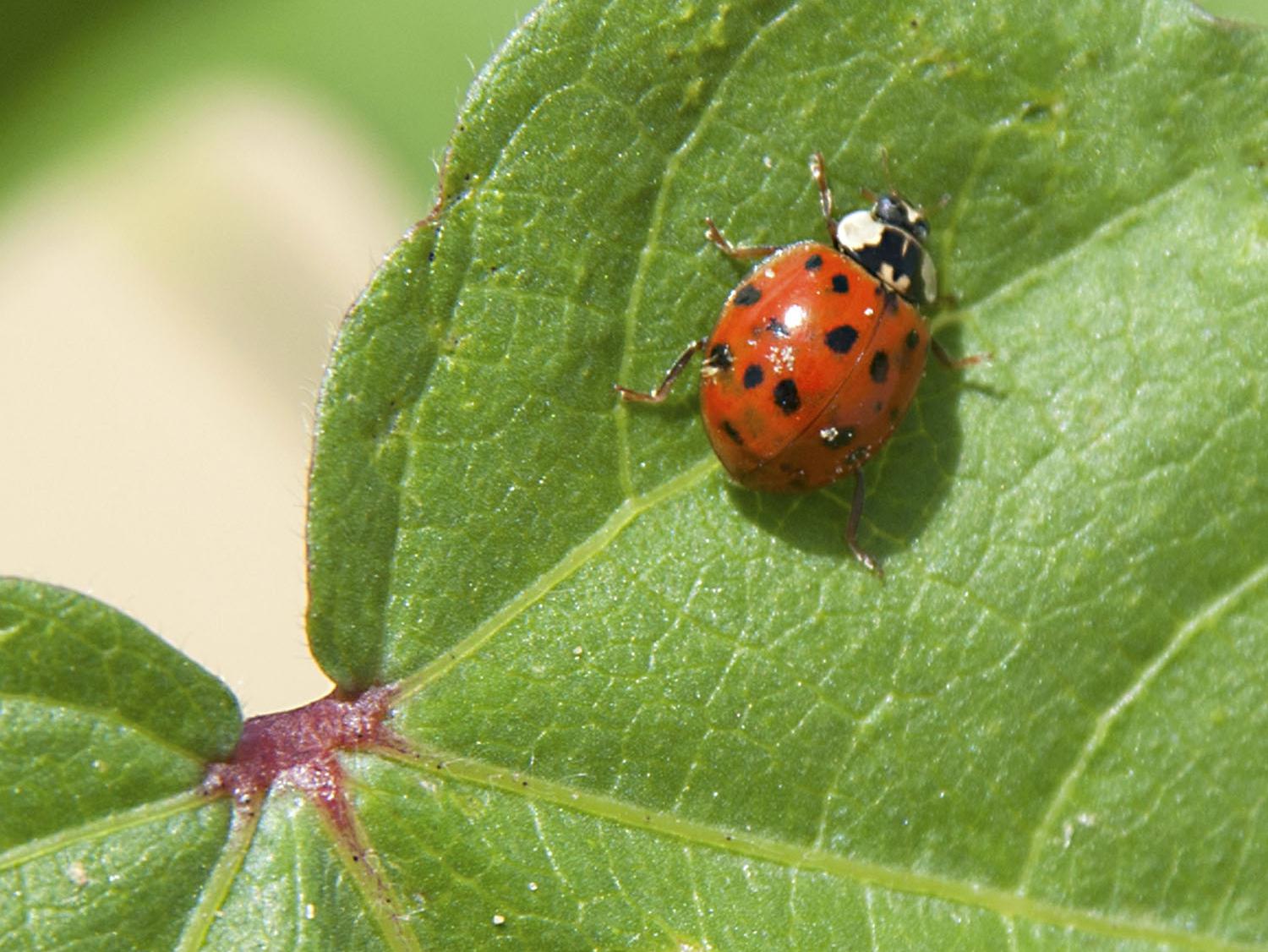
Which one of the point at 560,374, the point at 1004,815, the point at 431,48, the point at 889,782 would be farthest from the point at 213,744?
the point at 431,48

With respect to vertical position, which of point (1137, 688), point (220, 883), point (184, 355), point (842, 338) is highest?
point (184, 355)

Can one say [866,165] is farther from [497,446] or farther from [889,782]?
[889,782]

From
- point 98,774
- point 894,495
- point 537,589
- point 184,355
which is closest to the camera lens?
point 98,774

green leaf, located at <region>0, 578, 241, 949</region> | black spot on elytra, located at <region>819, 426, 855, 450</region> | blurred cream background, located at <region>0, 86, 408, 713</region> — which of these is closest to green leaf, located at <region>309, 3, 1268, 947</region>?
black spot on elytra, located at <region>819, 426, 855, 450</region>

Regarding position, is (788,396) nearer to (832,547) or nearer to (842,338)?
(842,338)

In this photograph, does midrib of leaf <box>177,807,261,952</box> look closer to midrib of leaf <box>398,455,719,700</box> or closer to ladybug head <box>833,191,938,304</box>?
midrib of leaf <box>398,455,719,700</box>

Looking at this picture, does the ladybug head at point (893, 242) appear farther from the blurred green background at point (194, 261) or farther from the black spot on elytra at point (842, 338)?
the blurred green background at point (194, 261)

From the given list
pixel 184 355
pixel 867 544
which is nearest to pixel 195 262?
pixel 184 355
